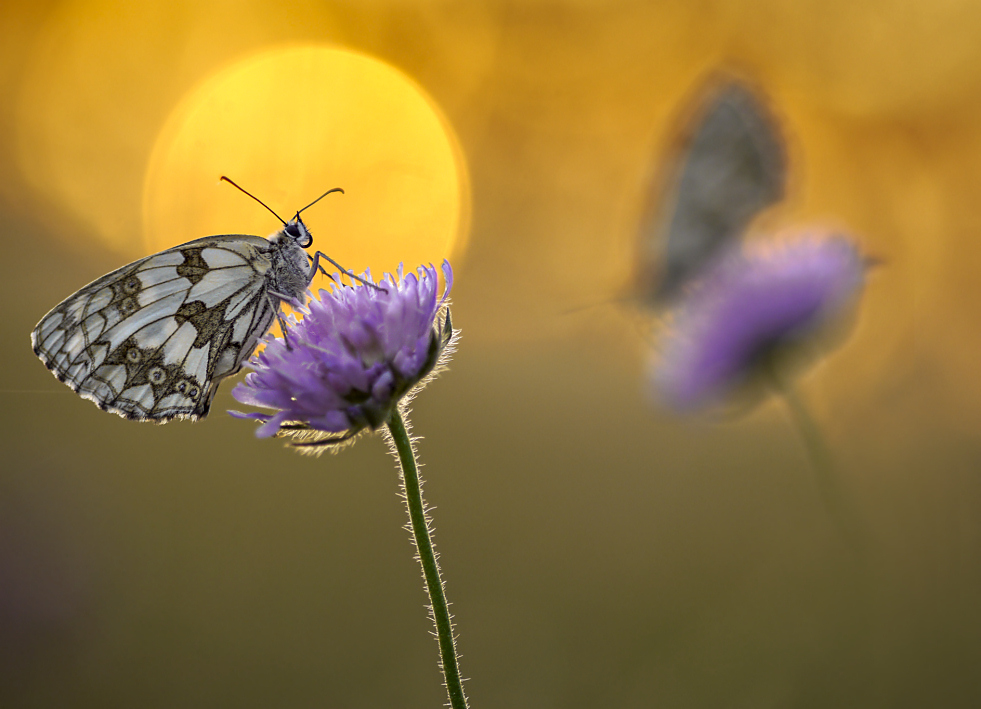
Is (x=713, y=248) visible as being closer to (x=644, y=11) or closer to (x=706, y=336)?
(x=706, y=336)


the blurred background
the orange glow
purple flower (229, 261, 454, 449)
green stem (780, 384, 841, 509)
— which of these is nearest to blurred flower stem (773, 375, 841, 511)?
green stem (780, 384, 841, 509)

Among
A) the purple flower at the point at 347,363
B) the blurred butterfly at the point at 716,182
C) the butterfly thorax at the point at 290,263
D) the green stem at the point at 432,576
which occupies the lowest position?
the green stem at the point at 432,576

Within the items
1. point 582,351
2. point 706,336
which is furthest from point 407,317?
point 582,351

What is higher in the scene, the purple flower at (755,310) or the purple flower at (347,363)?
the purple flower at (755,310)

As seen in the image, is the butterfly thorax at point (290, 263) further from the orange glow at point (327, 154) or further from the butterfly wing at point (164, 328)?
the orange glow at point (327, 154)

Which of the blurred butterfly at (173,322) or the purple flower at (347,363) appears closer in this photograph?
the purple flower at (347,363)

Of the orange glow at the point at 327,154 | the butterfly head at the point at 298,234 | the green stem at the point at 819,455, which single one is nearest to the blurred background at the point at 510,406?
the orange glow at the point at 327,154
